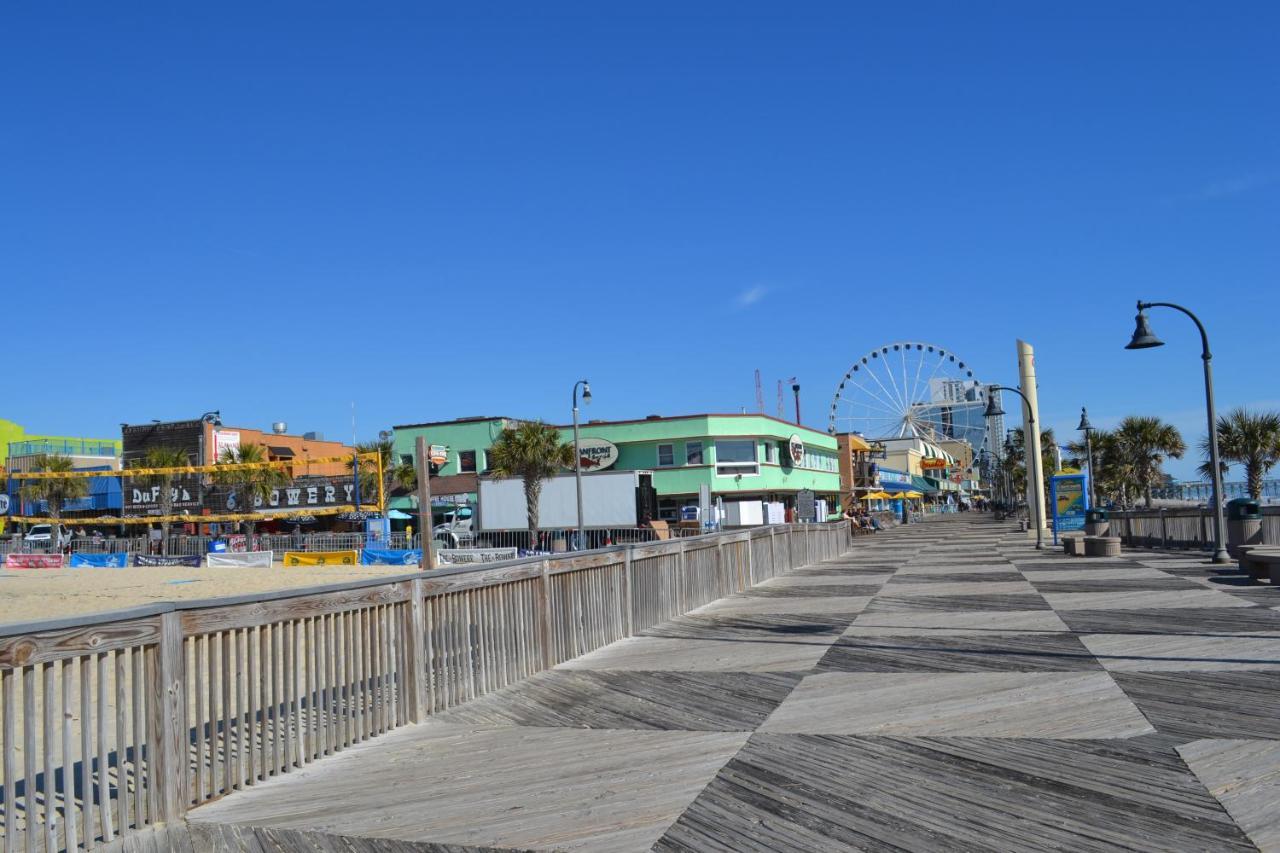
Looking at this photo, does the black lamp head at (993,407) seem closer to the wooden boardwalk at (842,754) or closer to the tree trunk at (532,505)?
the tree trunk at (532,505)

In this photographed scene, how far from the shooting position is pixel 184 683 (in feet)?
17.9

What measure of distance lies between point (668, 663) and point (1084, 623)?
4.93 metres

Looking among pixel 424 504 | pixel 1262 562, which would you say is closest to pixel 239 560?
pixel 424 504

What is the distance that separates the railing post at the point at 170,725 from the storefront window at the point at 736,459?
156ft

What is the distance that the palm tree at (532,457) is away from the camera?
41.5 metres

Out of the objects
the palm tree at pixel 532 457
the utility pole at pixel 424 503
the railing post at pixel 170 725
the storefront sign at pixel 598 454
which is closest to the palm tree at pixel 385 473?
the storefront sign at pixel 598 454

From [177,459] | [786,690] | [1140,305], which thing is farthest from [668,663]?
[177,459]

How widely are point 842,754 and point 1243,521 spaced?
59.7 ft

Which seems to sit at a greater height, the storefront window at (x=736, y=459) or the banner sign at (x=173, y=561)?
the storefront window at (x=736, y=459)

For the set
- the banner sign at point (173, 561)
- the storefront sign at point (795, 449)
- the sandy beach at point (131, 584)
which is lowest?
the sandy beach at point (131, 584)

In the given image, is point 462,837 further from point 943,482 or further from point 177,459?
point 943,482

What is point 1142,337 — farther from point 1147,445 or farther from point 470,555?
point 1147,445

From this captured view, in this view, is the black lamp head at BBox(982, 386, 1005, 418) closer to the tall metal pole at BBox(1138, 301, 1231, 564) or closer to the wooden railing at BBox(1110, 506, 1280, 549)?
the wooden railing at BBox(1110, 506, 1280, 549)

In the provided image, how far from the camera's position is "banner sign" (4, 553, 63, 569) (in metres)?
46.3
